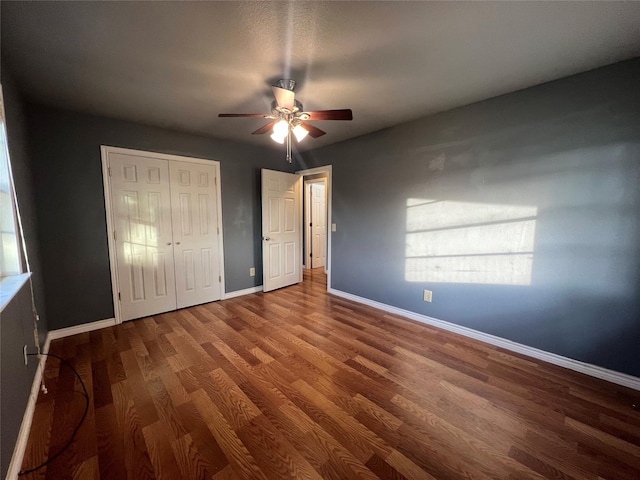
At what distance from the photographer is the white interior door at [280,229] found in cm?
396

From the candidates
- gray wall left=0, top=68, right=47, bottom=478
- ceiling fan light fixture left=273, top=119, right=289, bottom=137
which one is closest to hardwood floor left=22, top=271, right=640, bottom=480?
gray wall left=0, top=68, right=47, bottom=478

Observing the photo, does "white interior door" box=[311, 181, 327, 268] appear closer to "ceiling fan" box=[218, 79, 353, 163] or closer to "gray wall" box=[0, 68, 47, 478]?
"ceiling fan" box=[218, 79, 353, 163]

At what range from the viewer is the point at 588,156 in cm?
193

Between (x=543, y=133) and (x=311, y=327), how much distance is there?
112 inches

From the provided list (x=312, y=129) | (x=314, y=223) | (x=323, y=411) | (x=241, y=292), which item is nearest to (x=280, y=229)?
(x=241, y=292)

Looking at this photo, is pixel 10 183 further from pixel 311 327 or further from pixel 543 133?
pixel 543 133

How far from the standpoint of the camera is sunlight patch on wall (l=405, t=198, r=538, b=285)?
2264 millimetres

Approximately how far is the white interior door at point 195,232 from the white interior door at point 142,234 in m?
0.09

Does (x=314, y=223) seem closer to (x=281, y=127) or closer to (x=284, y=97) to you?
(x=281, y=127)

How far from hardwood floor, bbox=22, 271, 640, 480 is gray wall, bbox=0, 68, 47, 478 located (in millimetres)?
236

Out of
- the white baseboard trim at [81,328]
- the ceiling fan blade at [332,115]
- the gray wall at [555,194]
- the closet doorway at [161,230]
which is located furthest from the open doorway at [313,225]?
the white baseboard trim at [81,328]

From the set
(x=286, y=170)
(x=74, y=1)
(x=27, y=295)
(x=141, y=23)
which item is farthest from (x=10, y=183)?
(x=286, y=170)

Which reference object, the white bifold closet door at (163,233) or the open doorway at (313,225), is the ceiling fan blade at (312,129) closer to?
the white bifold closet door at (163,233)

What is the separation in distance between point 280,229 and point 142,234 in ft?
6.23
